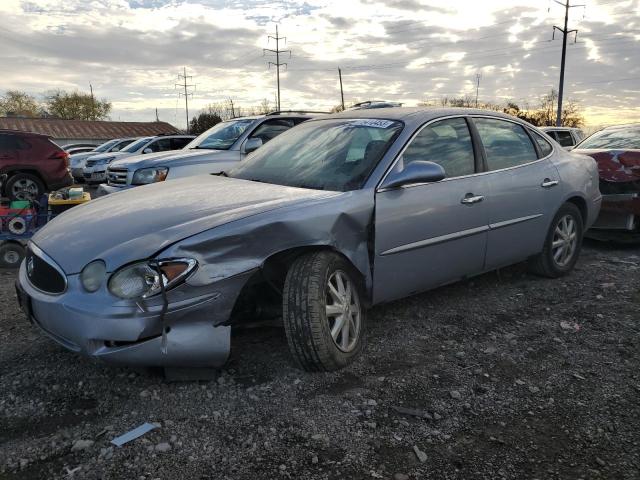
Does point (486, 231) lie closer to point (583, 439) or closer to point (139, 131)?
point (583, 439)

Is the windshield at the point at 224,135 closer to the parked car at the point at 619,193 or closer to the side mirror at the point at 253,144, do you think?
the side mirror at the point at 253,144

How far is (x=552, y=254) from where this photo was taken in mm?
5105

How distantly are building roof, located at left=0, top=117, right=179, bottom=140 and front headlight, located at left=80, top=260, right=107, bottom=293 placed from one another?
183ft

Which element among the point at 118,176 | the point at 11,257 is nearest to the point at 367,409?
the point at 11,257

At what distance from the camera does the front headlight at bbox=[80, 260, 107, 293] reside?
274 cm

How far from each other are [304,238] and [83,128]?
6101 centimetres

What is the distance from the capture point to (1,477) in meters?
2.32

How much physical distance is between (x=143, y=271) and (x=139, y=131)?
6114cm

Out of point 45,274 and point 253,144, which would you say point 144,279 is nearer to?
point 45,274

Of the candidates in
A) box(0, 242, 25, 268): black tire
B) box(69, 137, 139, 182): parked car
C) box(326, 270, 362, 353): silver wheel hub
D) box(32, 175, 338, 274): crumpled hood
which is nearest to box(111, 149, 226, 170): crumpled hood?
box(0, 242, 25, 268): black tire

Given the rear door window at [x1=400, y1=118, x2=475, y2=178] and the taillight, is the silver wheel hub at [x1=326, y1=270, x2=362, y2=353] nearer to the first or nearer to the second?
the rear door window at [x1=400, y1=118, x2=475, y2=178]

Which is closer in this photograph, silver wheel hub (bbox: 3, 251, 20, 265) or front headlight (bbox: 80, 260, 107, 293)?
front headlight (bbox: 80, 260, 107, 293)

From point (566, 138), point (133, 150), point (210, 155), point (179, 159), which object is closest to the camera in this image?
point (179, 159)

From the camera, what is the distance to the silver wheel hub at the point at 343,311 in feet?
10.6
